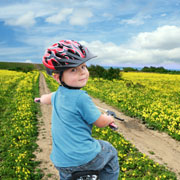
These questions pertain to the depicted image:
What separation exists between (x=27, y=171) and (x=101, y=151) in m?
4.02

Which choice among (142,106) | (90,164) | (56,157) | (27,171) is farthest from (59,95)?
(142,106)

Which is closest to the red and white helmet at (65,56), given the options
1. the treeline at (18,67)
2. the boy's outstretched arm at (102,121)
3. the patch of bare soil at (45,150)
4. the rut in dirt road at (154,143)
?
the boy's outstretched arm at (102,121)

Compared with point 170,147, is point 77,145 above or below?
above

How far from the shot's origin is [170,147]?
718cm

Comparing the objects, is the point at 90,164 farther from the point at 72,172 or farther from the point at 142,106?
the point at 142,106

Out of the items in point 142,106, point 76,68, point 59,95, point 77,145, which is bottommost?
point 142,106

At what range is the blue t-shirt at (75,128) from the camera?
191cm

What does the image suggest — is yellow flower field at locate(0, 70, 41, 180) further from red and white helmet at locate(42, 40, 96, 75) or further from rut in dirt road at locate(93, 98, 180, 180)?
red and white helmet at locate(42, 40, 96, 75)

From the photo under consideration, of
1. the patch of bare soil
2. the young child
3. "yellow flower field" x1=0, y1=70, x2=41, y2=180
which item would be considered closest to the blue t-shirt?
the young child

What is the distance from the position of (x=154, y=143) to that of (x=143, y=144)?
1.72ft

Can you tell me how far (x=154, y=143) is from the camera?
745 cm

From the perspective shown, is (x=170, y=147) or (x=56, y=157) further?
(x=170, y=147)

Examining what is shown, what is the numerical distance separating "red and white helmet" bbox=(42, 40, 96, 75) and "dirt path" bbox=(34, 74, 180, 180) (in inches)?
162

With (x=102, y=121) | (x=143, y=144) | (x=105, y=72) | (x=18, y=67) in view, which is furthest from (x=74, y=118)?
(x=18, y=67)
